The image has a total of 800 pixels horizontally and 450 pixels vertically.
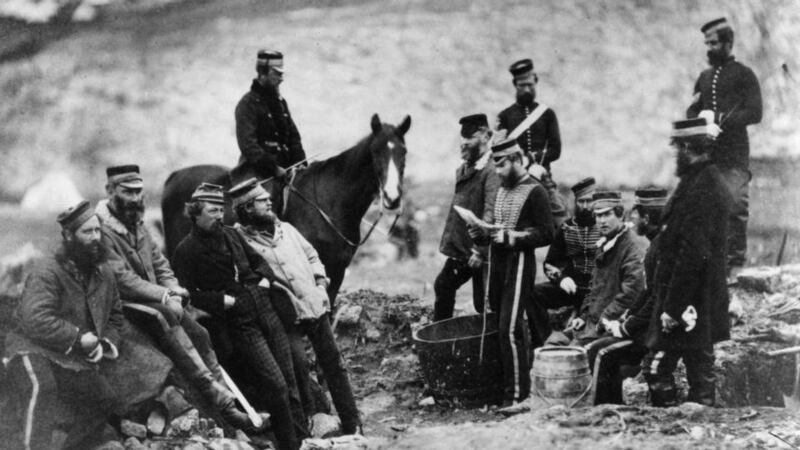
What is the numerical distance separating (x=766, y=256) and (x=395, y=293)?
4.13 metres

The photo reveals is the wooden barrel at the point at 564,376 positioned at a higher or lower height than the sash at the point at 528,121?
lower

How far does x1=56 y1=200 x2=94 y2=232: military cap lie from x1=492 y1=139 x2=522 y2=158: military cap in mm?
2946

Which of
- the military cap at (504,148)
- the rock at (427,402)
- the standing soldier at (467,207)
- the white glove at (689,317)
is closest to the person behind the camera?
the white glove at (689,317)

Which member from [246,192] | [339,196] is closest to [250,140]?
[339,196]

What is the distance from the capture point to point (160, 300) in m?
5.38

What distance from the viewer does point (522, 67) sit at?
7598 mm

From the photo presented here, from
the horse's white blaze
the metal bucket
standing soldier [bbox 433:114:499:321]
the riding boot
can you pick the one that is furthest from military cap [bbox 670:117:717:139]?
the riding boot

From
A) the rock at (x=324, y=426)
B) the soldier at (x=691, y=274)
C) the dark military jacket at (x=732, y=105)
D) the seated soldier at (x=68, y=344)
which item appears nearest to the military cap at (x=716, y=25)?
the dark military jacket at (x=732, y=105)

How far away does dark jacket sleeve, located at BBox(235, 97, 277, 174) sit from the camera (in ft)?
24.1

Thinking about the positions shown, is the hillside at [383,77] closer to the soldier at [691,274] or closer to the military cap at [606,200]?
the military cap at [606,200]

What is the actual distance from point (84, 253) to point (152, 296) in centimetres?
61

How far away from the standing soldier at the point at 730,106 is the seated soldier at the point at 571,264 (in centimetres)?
142

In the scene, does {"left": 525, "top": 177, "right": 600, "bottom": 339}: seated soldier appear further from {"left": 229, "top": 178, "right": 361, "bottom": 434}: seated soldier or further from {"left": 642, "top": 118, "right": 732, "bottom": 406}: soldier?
{"left": 229, "top": 178, "right": 361, "bottom": 434}: seated soldier

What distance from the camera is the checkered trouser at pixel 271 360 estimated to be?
5488 millimetres
